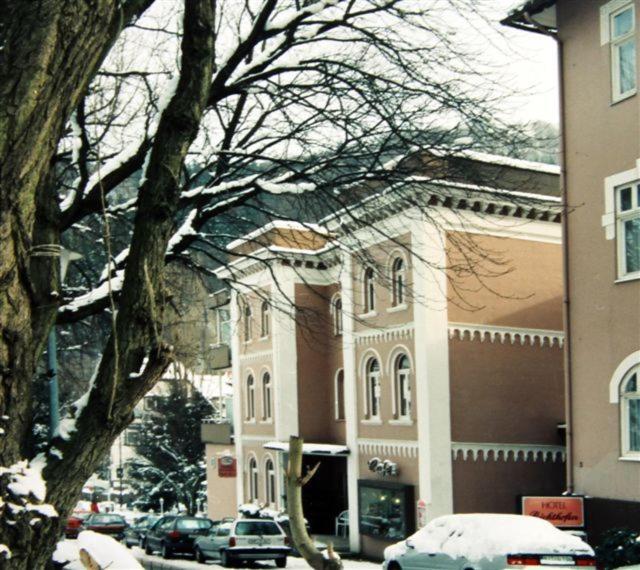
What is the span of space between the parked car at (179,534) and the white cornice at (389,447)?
5.93 m

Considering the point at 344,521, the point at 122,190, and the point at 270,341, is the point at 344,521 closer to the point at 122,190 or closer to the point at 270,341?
the point at 270,341

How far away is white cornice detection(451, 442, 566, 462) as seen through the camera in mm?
28891

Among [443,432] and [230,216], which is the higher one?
[230,216]

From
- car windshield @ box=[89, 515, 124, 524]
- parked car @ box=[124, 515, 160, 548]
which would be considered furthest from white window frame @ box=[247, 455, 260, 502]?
car windshield @ box=[89, 515, 124, 524]

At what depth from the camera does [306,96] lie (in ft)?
41.2

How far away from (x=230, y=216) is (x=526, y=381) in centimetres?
1803

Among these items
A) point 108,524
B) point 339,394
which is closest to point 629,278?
point 339,394

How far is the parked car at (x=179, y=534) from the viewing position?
33.5 m

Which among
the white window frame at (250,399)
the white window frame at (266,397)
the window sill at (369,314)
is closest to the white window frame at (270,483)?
the white window frame at (266,397)

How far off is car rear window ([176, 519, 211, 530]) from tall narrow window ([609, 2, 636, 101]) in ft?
67.0

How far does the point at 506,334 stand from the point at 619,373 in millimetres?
9767

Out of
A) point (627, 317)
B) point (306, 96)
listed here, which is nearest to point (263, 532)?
point (627, 317)

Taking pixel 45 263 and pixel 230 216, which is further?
pixel 230 216

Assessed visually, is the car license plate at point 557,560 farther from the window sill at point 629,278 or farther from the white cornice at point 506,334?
the white cornice at point 506,334
